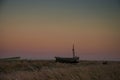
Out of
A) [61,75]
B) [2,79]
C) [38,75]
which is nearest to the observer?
[2,79]

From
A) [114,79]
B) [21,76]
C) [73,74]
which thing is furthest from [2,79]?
[114,79]

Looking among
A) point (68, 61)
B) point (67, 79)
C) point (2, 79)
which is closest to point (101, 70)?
point (67, 79)

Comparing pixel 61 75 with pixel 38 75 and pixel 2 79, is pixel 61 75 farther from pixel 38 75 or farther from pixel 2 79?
pixel 2 79

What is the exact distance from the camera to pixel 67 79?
397 inches

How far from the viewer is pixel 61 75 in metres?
10.3

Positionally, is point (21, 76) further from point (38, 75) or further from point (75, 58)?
point (75, 58)

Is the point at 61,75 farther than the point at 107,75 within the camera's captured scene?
No

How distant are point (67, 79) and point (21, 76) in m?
1.76

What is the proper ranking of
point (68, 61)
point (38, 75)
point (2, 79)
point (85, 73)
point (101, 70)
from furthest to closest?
point (68, 61) → point (101, 70) → point (85, 73) → point (38, 75) → point (2, 79)

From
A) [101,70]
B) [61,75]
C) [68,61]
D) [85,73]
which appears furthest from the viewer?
[68,61]

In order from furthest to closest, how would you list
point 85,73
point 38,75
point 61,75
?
point 85,73 < point 61,75 < point 38,75

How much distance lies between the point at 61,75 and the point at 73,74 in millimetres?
687

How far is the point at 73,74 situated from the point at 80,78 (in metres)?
0.41

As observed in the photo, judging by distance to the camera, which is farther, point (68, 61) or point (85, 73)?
point (68, 61)
